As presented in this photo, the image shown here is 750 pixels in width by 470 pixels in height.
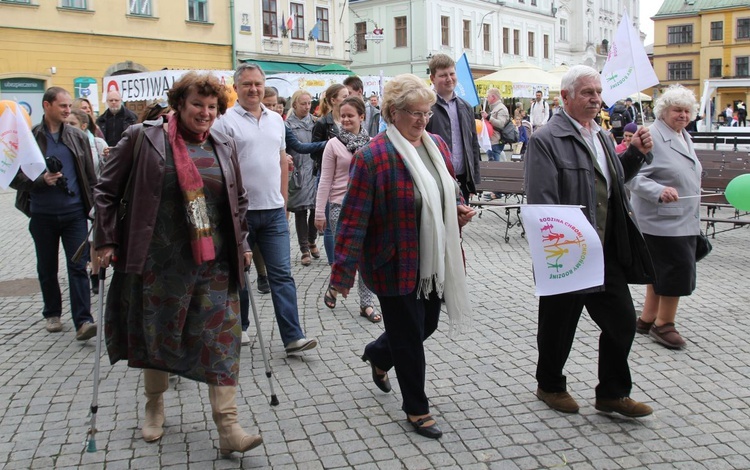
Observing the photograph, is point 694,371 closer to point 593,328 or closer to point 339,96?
point 593,328

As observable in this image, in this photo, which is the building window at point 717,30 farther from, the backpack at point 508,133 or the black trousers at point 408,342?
the black trousers at point 408,342

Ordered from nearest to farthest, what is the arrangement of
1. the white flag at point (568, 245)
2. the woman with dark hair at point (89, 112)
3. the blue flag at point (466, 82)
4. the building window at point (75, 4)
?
the white flag at point (568, 245)
the woman with dark hair at point (89, 112)
the blue flag at point (466, 82)
the building window at point (75, 4)

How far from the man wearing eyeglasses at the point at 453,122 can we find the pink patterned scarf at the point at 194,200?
2887 mm

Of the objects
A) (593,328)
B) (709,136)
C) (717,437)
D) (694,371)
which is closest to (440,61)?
(593,328)

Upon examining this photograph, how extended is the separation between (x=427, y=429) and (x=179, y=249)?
1.60 m

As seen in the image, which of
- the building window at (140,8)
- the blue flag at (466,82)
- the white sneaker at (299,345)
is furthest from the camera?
the building window at (140,8)

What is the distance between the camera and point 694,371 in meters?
5.31

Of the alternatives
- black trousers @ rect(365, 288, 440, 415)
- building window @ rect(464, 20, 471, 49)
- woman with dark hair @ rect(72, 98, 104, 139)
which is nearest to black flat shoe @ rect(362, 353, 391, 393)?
black trousers @ rect(365, 288, 440, 415)

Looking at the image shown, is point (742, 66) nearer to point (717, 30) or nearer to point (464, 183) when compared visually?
point (717, 30)

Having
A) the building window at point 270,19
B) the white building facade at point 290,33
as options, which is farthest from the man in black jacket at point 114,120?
the building window at point 270,19

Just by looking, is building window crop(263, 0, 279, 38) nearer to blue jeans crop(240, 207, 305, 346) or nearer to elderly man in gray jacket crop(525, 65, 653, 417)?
blue jeans crop(240, 207, 305, 346)

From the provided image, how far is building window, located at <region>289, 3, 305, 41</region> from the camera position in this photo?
3991cm

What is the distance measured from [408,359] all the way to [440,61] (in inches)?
121

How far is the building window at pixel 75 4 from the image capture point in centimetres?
2994
